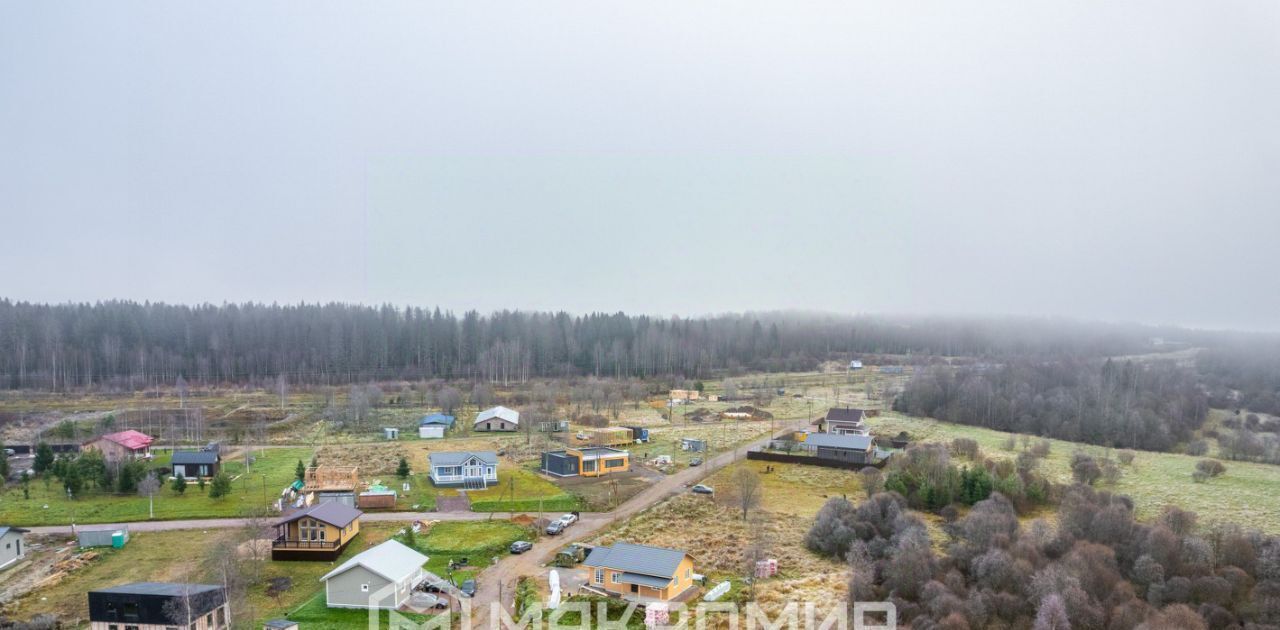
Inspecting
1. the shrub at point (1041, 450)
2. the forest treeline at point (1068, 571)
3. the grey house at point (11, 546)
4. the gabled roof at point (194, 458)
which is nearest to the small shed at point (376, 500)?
the gabled roof at point (194, 458)

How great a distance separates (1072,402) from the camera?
54062 mm

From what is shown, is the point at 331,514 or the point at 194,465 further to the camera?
the point at 194,465

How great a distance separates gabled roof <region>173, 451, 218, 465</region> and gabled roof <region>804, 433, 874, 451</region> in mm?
33330

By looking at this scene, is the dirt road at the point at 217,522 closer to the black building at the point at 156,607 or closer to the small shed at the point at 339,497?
the small shed at the point at 339,497

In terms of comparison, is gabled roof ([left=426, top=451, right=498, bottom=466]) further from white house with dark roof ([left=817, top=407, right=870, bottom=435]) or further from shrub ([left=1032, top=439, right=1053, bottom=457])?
shrub ([left=1032, top=439, right=1053, bottom=457])

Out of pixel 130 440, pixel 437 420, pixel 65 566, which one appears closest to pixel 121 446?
pixel 130 440

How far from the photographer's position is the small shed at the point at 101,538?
24.4m

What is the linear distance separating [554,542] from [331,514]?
817cm

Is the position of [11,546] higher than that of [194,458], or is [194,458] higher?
[194,458]

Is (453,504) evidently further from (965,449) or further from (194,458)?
(965,449)

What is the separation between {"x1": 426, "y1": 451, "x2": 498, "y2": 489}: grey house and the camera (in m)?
33.4

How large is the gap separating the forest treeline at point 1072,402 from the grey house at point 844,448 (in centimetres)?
2057

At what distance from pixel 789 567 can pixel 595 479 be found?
46.5 ft

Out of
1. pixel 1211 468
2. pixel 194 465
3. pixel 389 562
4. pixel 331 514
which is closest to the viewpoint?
pixel 389 562
